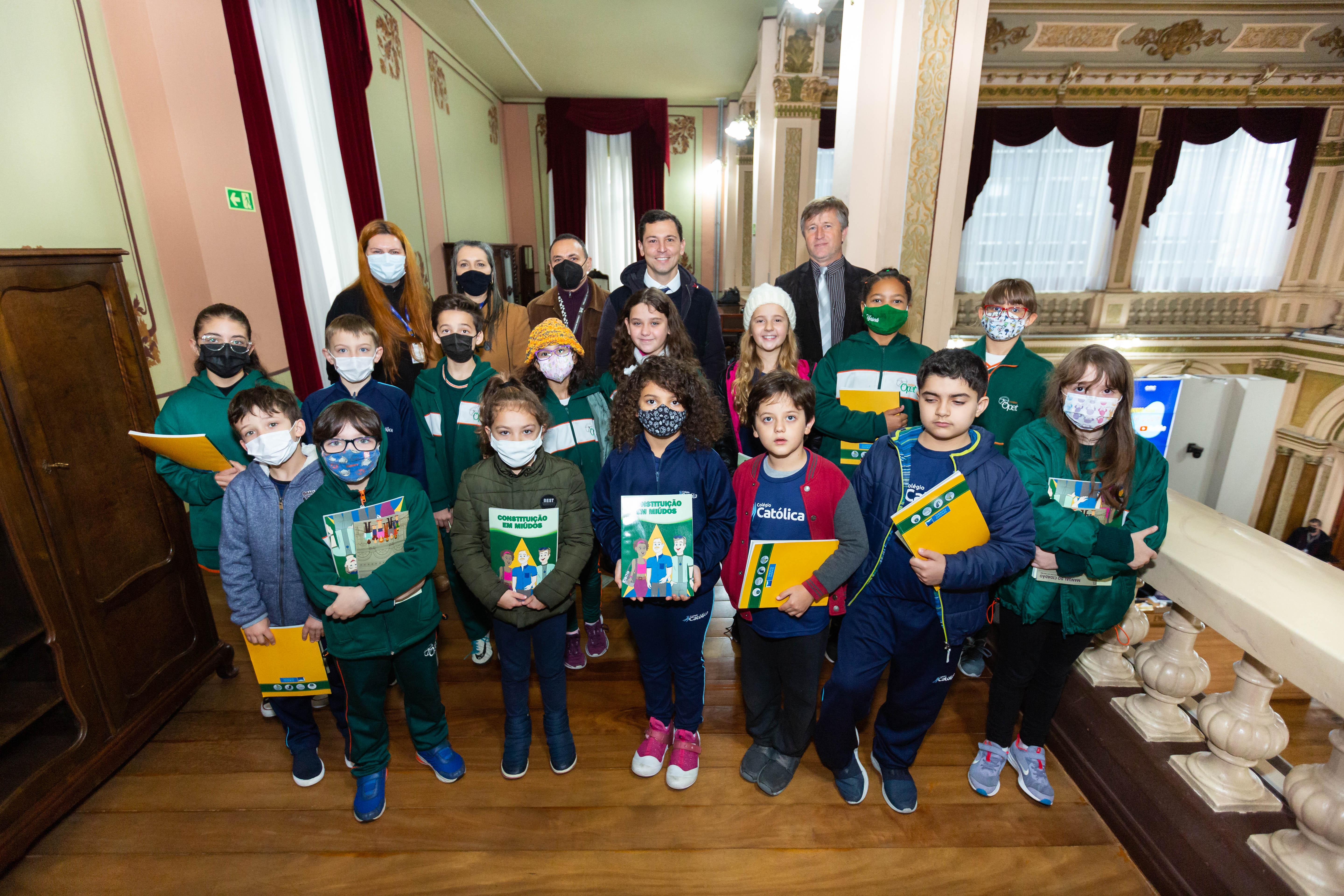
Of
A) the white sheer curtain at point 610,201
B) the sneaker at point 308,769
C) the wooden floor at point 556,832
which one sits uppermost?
the white sheer curtain at point 610,201

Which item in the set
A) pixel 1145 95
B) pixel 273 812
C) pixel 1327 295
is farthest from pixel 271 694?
pixel 1327 295

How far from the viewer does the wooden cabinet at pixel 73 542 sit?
1656 mm

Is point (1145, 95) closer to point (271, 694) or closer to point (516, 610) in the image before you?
point (516, 610)

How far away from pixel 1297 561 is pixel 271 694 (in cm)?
286

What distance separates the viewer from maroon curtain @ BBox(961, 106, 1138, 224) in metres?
8.48

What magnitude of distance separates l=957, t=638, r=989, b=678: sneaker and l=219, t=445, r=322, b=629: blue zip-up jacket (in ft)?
7.93

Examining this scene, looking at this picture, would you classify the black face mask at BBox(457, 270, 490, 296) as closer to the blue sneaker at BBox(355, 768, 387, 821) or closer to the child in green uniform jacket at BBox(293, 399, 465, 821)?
the child in green uniform jacket at BBox(293, 399, 465, 821)

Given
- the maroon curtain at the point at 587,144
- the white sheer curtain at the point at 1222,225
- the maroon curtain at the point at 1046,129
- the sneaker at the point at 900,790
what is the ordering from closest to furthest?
Result: 1. the sneaker at the point at 900,790
2. the maroon curtain at the point at 1046,129
3. the white sheer curtain at the point at 1222,225
4. the maroon curtain at the point at 587,144

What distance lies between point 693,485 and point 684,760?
35.4 inches

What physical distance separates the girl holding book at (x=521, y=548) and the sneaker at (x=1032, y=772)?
1445mm

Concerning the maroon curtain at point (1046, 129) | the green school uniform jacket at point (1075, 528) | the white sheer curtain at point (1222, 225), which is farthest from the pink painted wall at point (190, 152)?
the white sheer curtain at point (1222, 225)

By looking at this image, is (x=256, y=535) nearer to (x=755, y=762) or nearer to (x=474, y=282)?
(x=474, y=282)

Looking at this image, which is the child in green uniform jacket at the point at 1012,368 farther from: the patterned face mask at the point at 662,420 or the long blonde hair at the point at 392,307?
the long blonde hair at the point at 392,307

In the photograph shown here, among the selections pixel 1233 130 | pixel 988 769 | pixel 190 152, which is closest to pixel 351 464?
pixel 988 769
